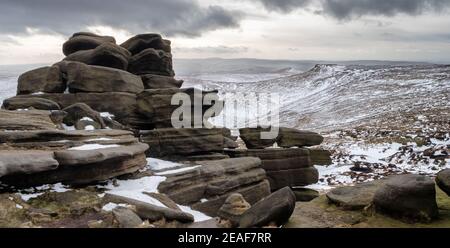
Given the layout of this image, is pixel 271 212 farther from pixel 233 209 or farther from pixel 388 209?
pixel 388 209

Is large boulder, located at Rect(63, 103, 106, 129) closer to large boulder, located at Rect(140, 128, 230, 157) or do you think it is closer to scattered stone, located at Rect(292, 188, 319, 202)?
A: large boulder, located at Rect(140, 128, 230, 157)

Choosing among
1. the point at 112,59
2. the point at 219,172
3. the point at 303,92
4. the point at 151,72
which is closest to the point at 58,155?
the point at 219,172

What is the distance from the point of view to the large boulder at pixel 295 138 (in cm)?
3500

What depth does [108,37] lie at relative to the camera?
37125 millimetres

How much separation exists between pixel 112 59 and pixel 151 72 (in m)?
3.92

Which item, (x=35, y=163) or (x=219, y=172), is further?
(x=219, y=172)

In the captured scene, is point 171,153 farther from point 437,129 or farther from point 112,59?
point 437,129

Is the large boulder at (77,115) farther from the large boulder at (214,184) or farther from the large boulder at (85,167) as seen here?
the large boulder at (214,184)

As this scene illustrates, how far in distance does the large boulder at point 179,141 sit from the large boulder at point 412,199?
1574 cm

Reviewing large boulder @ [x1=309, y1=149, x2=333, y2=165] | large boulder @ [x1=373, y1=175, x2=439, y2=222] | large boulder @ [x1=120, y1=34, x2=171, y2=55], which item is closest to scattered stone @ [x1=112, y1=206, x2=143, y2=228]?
large boulder @ [x1=373, y1=175, x2=439, y2=222]

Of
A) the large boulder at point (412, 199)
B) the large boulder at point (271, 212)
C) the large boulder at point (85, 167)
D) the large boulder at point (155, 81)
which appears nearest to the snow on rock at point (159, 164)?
the large boulder at point (85, 167)

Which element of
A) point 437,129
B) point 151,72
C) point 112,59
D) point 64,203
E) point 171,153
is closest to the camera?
point 64,203

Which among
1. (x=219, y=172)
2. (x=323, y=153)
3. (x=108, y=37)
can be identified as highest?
(x=108, y=37)

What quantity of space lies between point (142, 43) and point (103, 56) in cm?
526
